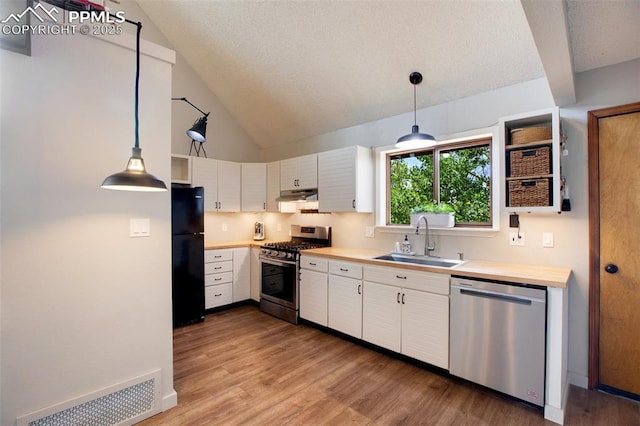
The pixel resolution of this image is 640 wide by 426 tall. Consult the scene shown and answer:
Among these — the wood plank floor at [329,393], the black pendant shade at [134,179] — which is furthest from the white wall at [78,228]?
the black pendant shade at [134,179]

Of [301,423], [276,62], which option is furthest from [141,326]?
[276,62]

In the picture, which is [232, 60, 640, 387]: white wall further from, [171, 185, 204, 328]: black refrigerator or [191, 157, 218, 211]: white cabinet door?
[191, 157, 218, 211]: white cabinet door

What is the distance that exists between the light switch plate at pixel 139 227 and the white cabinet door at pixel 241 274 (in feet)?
7.61

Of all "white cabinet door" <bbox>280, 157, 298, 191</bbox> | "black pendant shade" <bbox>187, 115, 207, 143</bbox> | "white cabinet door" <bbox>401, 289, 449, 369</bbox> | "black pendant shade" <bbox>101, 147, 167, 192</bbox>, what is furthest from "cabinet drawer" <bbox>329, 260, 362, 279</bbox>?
"black pendant shade" <bbox>187, 115, 207, 143</bbox>

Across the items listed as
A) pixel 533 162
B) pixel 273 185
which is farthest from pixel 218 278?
pixel 533 162

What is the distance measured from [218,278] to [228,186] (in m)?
1.39

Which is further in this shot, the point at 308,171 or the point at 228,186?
the point at 228,186

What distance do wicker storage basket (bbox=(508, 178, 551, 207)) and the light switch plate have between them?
9.19 feet

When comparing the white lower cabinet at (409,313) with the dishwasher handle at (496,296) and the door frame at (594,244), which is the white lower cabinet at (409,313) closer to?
the dishwasher handle at (496,296)

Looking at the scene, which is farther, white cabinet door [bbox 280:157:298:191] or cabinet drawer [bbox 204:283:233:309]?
white cabinet door [bbox 280:157:298:191]

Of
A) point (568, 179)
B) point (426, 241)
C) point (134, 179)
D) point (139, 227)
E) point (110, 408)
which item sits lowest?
point (110, 408)

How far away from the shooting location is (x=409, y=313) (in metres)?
2.65

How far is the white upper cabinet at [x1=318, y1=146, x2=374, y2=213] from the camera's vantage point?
11.5 ft

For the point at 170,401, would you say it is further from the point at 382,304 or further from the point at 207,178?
the point at 207,178
